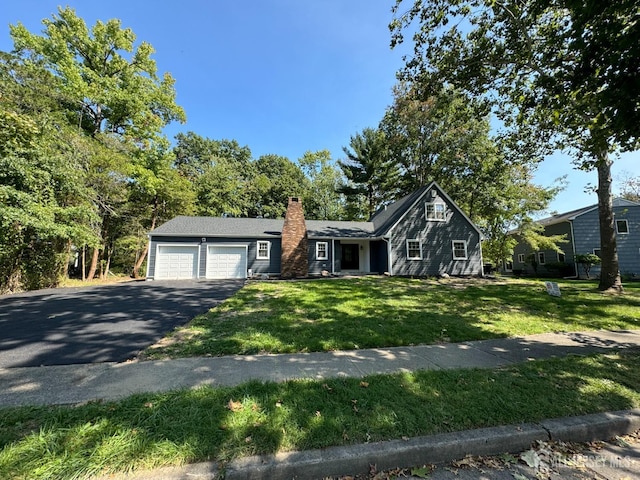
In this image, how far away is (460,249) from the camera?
1795 centimetres

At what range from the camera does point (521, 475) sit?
7.02 ft

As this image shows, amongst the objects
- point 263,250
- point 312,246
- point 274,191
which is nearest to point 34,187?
point 263,250

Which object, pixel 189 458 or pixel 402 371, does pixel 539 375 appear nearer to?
pixel 402 371

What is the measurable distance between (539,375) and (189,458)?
414 cm

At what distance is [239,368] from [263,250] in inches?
560

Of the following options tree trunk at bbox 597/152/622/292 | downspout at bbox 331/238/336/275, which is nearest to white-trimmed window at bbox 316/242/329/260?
downspout at bbox 331/238/336/275

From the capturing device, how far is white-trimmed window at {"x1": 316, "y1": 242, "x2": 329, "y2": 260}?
58.9 feet

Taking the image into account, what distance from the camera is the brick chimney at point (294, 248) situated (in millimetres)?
16797

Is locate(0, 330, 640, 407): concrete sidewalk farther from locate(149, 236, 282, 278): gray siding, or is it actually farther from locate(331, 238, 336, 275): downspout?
locate(149, 236, 282, 278): gray siding

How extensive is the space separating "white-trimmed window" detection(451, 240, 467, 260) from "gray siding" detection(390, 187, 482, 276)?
20cm

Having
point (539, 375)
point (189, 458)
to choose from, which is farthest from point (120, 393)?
point (539, 375)

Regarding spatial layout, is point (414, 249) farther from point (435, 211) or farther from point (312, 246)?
point (312, 246)

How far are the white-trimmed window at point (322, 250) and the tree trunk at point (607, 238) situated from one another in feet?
42.1

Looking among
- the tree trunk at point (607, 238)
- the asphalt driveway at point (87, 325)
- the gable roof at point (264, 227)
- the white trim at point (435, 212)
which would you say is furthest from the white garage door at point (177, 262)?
the tree trunk at point (607, 238)
